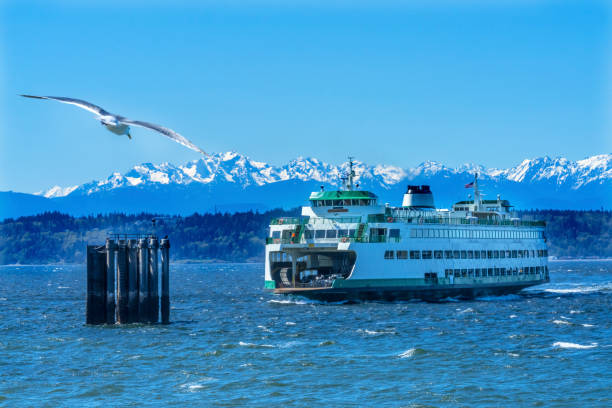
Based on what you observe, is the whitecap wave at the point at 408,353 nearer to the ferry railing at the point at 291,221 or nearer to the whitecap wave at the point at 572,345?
the whitecap wave at the point at 572,345

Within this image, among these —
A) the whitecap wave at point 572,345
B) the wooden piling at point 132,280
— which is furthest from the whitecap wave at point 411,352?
the wooden piling at point 132,280

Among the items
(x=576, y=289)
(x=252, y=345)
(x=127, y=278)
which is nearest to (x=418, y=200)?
(x=576, y=289)

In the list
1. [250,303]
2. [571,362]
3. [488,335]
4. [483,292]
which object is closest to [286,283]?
[250,303]

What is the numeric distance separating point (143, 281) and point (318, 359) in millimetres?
12823

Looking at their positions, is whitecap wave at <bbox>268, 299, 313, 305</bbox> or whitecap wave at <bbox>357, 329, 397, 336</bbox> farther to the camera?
whitecap wave at <bbox>268, 299, 313, 305</bbox>

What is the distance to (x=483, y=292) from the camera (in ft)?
265

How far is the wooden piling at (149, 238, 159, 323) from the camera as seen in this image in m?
50.2

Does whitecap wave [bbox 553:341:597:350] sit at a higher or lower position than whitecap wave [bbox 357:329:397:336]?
lower

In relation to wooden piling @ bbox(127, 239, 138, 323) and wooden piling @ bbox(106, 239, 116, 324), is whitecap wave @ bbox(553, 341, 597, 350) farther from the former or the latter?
wooden piling @ bbox(106, 239, 116, 324)

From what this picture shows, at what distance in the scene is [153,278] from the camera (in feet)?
165

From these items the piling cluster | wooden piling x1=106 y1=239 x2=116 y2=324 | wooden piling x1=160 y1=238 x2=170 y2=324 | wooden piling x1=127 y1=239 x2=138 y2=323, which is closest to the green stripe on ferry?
wooden piling x1=160 y1=238 x2=170 y2=324

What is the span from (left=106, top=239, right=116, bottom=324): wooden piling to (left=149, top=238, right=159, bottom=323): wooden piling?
192cm

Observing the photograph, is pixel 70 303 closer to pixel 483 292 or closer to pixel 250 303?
pixel 250 303

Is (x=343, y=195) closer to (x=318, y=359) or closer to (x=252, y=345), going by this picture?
(x=252, y=345)
